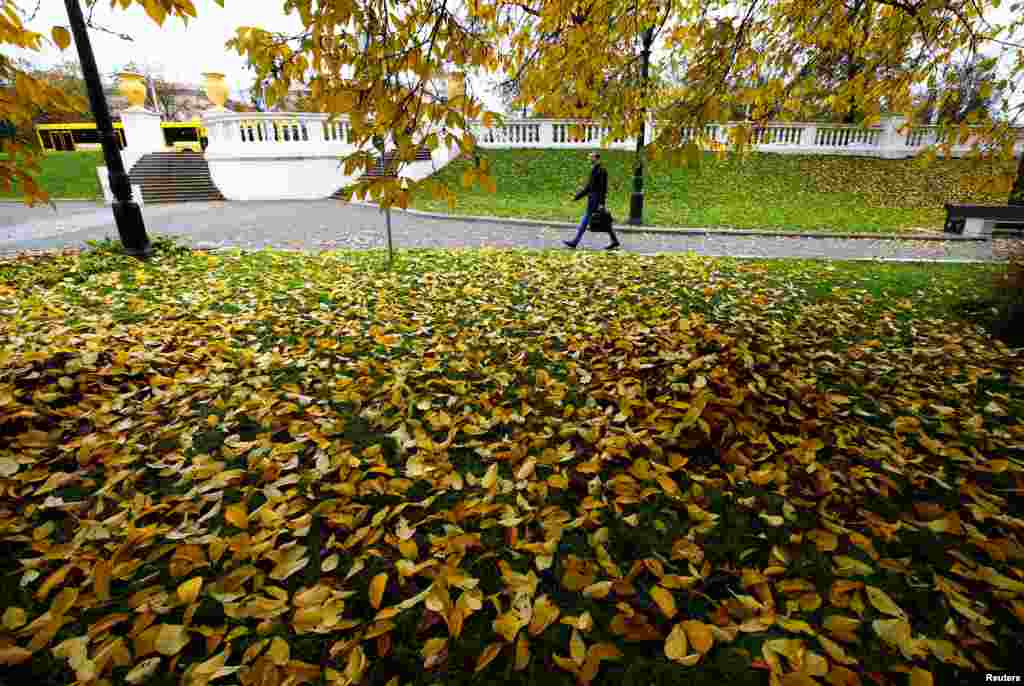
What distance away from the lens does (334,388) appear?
359 cm

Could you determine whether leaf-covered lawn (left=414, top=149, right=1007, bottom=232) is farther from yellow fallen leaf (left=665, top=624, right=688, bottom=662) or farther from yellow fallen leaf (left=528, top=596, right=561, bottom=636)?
yellow fallen leaf (left=665, top=624, right=688, bottom=662)

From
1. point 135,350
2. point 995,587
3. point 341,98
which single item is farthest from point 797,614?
point 135,350

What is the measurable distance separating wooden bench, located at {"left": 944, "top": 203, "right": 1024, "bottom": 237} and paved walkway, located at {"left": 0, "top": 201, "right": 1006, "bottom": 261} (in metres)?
0.89

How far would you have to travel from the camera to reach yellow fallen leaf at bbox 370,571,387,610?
1.88m

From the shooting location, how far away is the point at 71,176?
21.5 metres

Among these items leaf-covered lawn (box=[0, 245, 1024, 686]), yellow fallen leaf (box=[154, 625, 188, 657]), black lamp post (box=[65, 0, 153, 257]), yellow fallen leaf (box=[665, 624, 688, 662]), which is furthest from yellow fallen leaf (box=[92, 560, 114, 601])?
black lamp post (box=[65, 0, 153, 257])

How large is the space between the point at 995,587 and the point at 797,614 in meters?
0.87

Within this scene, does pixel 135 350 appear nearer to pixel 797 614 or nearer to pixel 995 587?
pixel 797 614

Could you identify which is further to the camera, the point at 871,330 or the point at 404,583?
the point at 871,330

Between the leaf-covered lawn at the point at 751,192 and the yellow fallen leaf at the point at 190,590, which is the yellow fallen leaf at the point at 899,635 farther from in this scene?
the leaf-covered lawn at the point at 751,192

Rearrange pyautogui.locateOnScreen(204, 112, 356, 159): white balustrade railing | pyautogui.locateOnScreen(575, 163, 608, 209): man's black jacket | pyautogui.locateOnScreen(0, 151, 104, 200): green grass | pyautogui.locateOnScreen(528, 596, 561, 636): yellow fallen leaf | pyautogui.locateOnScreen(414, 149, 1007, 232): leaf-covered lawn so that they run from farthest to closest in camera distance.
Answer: pyautogui.locateOnScreen(0, 151, 104, 200): green grass → pyautogui.locateOnScreen(204, 112, 356, 159): white balustrade railing → pyautogui.locateOnScreen(414, 149, 1007, 232): leaf-covered lawn → pyautogui.locateOnScreen(575, 163, 608, 209): man's black jacket → pyautogui.locateOnScreen(528, 596, 561, 636): yellow fallen leaf

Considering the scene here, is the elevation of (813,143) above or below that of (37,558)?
above

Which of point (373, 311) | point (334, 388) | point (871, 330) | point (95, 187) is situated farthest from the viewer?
point (95, 187)

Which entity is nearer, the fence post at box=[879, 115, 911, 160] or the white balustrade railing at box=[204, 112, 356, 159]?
the white balustrade railing at box=[204, 112, 356, 159]
